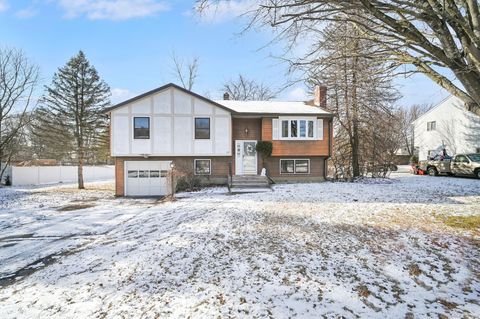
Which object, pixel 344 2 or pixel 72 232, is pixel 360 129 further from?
pixel 72 232

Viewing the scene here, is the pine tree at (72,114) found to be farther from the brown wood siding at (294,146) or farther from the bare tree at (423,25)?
the bare tree at (423,25)

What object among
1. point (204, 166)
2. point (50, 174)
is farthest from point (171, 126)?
point (50, 174)

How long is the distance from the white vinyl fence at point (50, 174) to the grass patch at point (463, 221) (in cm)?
3315

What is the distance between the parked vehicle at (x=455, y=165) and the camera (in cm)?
1872

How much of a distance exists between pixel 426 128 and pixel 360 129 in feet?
62.4

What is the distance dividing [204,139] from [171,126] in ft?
7.29

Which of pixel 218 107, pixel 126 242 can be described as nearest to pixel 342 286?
pixel 126 242

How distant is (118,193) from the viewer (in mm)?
17484

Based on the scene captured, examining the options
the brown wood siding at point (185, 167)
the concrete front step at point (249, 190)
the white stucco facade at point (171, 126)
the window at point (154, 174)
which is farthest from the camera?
the window at point (154, 174)

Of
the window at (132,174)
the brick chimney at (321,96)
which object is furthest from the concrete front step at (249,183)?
the brick chimney at (321,96)

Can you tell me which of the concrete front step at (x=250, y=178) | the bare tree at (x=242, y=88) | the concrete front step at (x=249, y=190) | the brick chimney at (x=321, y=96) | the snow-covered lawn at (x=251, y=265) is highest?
the bare tree at (x=242, y=88)

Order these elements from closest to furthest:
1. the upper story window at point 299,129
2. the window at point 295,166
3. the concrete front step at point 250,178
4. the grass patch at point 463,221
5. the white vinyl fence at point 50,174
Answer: the grass patch at point 463,221 → the concrete front step at point 250,178 → the upper story window at point 299,129 → the window at point 295,166 → the white vinyl fence at point 50,174

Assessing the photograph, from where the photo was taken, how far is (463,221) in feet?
25.7

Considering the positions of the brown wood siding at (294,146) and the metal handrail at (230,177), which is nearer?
the metal handrail at (230,177)
